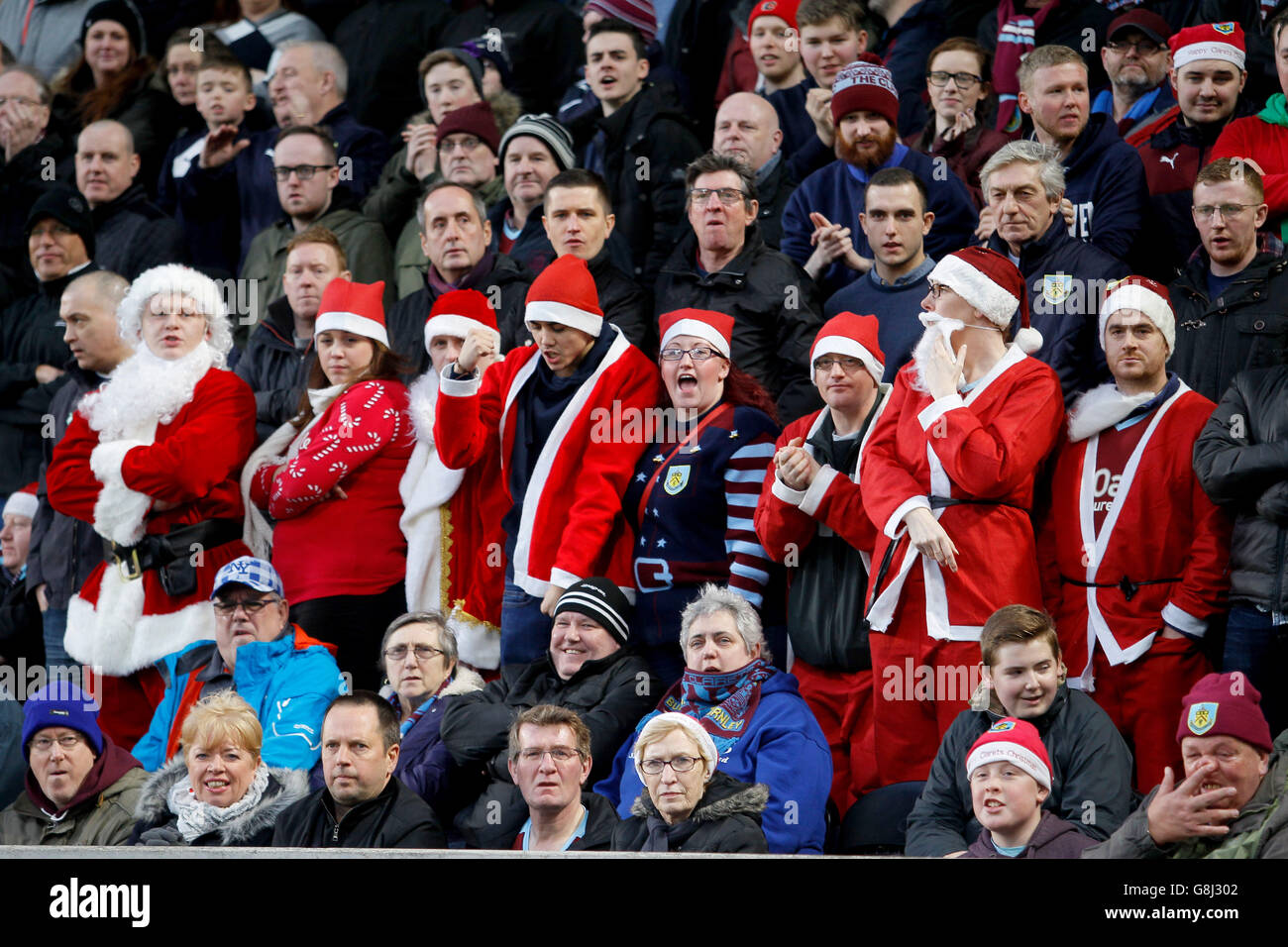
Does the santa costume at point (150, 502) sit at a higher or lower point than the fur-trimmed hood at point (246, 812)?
higher

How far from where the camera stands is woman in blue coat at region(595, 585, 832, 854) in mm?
6191

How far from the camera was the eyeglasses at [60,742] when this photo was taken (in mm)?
7074

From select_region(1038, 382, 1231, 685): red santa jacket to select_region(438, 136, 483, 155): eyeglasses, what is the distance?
12.0ft

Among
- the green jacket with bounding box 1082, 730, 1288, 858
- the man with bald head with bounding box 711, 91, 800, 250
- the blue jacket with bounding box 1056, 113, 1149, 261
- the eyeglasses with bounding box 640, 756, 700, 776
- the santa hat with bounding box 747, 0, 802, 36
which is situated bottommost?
the green jacket with bounding box 1082, 730, 1288, 858

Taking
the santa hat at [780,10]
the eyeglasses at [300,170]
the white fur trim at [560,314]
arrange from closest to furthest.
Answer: the white fur trim at [560,314], the eyeglasses at [300,170], the santa hat at [780,10]

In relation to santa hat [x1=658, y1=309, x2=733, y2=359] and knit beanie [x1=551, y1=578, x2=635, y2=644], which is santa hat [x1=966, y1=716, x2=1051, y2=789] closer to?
knit beanie [x1=551, y1=578, x2=635, y2=644]

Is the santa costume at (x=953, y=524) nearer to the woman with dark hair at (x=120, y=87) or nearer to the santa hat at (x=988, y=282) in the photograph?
the santa hat at (x=988, y=282)

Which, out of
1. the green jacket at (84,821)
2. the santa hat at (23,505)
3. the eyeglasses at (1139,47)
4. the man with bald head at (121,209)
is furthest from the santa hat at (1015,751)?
the man with bald head at (121,209)

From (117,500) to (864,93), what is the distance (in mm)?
3462

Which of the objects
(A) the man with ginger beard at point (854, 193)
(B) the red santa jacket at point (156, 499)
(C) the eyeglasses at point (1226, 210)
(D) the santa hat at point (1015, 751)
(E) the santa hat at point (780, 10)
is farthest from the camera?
(E) the santa hat at point (780, 10)

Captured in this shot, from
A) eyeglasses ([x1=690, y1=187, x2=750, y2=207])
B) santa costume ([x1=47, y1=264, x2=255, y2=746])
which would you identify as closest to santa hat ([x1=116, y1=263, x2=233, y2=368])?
santa costume ([x1=47, y1=264, x2=255, y2=746])

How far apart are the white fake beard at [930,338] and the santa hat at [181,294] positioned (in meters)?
3.13

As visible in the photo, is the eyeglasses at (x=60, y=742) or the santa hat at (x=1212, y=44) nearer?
the eyeglasses at (x=60, y=742)

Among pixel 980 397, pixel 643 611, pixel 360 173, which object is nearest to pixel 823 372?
pixel 980 397
